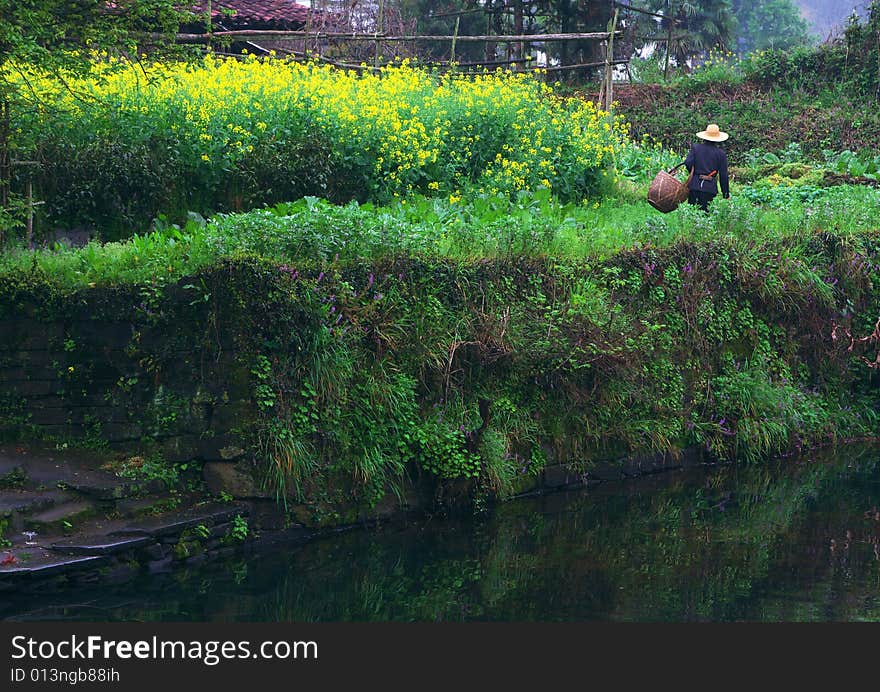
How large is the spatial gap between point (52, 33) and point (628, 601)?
694 cm

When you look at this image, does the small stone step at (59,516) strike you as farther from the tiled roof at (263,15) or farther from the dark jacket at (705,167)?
the tiled roof at (263,15)

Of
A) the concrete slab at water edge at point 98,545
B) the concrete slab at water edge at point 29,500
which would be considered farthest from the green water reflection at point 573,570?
the concrete slab at water edge at point 29,500

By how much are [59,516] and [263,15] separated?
1721 cm

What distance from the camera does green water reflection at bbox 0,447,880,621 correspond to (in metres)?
6.59

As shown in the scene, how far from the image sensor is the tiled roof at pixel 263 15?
72.5 ft

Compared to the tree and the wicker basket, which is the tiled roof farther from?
the tree

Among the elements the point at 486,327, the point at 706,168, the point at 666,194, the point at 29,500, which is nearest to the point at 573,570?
the point at 486,327

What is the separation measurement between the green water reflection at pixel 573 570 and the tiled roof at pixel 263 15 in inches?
608

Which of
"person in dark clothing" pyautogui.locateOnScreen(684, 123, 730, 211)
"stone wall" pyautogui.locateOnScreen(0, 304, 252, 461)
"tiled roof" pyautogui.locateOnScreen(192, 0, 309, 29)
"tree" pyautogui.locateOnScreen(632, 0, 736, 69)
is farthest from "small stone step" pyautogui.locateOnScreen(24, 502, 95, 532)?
"tree" pyautogui.locateOnScreen(632, 0, 736, 69)

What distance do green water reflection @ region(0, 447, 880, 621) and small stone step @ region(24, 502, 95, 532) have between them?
690mm

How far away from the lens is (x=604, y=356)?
1011 cm

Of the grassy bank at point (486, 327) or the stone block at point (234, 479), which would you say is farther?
the grassy bank at point (486, 327)

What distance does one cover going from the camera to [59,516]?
7406 millimetres

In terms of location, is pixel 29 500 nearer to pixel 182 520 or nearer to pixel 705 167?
pixel 182 520
